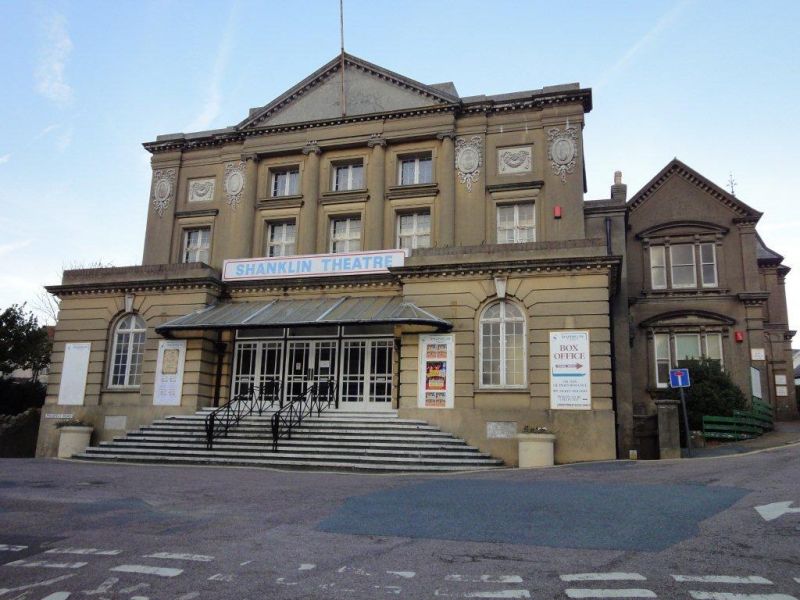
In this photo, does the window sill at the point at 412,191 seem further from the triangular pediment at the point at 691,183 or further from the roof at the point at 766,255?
the roof at the point at 766,255

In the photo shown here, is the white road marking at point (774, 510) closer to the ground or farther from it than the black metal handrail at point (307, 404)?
closer to the ground

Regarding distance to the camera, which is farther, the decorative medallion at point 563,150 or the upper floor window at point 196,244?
the upper floor window at point 196,244

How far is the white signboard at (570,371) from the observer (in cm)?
1794

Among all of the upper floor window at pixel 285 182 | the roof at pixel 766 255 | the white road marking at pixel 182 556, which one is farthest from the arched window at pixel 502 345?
the roof at pixel 766 255

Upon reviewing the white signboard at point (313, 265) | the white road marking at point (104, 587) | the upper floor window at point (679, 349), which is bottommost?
the white road marking at point (104, 587)

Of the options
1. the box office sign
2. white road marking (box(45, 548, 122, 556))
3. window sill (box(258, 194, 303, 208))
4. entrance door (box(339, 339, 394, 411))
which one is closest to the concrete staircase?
the box office sign

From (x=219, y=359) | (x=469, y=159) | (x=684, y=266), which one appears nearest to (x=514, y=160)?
(x=469, y=159)

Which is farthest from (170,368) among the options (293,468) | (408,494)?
(408,494)

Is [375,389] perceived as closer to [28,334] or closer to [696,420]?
[696,420]

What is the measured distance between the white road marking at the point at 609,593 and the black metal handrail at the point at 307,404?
46.2 ft

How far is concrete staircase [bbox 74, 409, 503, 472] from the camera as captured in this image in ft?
54.0

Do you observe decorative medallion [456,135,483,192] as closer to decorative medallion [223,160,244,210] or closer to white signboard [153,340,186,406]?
decorative medallion [223,160,244,210]

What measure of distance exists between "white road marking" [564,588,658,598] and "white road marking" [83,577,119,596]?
A: 13.0 feet

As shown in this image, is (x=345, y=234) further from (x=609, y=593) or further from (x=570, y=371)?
(x=609, y=593)
